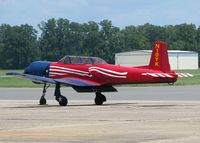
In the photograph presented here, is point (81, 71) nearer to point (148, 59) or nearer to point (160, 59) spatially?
point (160, 59)

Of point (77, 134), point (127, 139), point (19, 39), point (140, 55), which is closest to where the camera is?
point (127, 139)

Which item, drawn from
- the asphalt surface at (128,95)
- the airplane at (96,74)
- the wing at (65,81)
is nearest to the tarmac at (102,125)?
the airplane at (96,74)

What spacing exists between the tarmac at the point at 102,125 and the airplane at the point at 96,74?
2658 millimetres

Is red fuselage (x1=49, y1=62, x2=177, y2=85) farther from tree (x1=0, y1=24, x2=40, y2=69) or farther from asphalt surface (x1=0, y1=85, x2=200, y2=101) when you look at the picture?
tree (x1=0, y1=24, x2=40, y2=69)

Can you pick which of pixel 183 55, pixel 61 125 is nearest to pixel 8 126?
pixel 61 125

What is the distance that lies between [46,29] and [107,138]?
156143 millimetres

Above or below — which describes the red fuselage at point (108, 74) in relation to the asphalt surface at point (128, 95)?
above

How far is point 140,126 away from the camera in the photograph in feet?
68.8

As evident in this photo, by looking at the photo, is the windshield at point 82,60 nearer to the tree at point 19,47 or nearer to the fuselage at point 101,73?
the fuselage at point 101,73

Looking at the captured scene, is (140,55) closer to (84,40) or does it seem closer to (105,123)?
(84,40)

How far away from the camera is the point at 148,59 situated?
138375 mm

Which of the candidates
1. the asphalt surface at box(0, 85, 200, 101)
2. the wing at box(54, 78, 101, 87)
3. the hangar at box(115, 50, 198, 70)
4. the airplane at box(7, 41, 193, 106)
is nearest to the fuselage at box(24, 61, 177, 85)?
the airplane at box(7, 41, 193, 106)

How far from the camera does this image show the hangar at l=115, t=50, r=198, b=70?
140875 mm

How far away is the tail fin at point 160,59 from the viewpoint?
3188 cm
